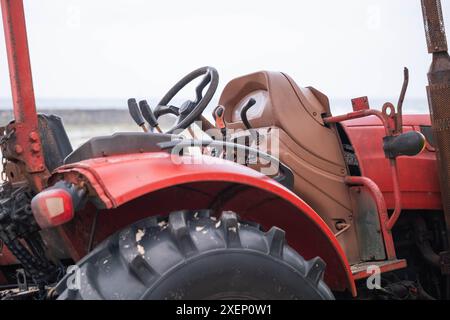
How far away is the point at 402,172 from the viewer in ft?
10.7

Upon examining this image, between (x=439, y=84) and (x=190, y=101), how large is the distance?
1.30m

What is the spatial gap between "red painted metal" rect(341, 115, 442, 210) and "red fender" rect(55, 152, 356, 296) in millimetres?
1078

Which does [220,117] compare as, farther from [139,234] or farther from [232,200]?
[139,234]

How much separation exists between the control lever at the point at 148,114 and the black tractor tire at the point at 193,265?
969 mm

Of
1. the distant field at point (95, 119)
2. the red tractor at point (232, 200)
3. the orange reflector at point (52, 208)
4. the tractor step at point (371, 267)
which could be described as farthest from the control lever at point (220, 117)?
the distant field at point (95, 119)

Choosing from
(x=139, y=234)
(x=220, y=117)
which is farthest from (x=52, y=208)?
(x=220, y=117)

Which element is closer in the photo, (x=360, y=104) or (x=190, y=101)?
(x=190, y=101)

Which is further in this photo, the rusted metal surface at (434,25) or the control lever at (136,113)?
the rusted metal surface at (434,25)

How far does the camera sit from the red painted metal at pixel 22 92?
1957 mm

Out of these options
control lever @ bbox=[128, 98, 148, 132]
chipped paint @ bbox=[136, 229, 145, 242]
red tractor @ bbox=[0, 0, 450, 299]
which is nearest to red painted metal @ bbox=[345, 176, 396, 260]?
red tractor @ bbox=[0, 0, 450, 299]

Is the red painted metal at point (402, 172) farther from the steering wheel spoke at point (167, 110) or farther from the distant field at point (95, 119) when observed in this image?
the distant field at point (95, 119)

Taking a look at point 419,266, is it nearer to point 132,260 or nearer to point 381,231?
point 381,231

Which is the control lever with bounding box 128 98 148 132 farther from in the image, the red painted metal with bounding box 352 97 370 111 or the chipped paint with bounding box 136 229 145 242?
the red painted metal with bounding box 352 97 370 111
